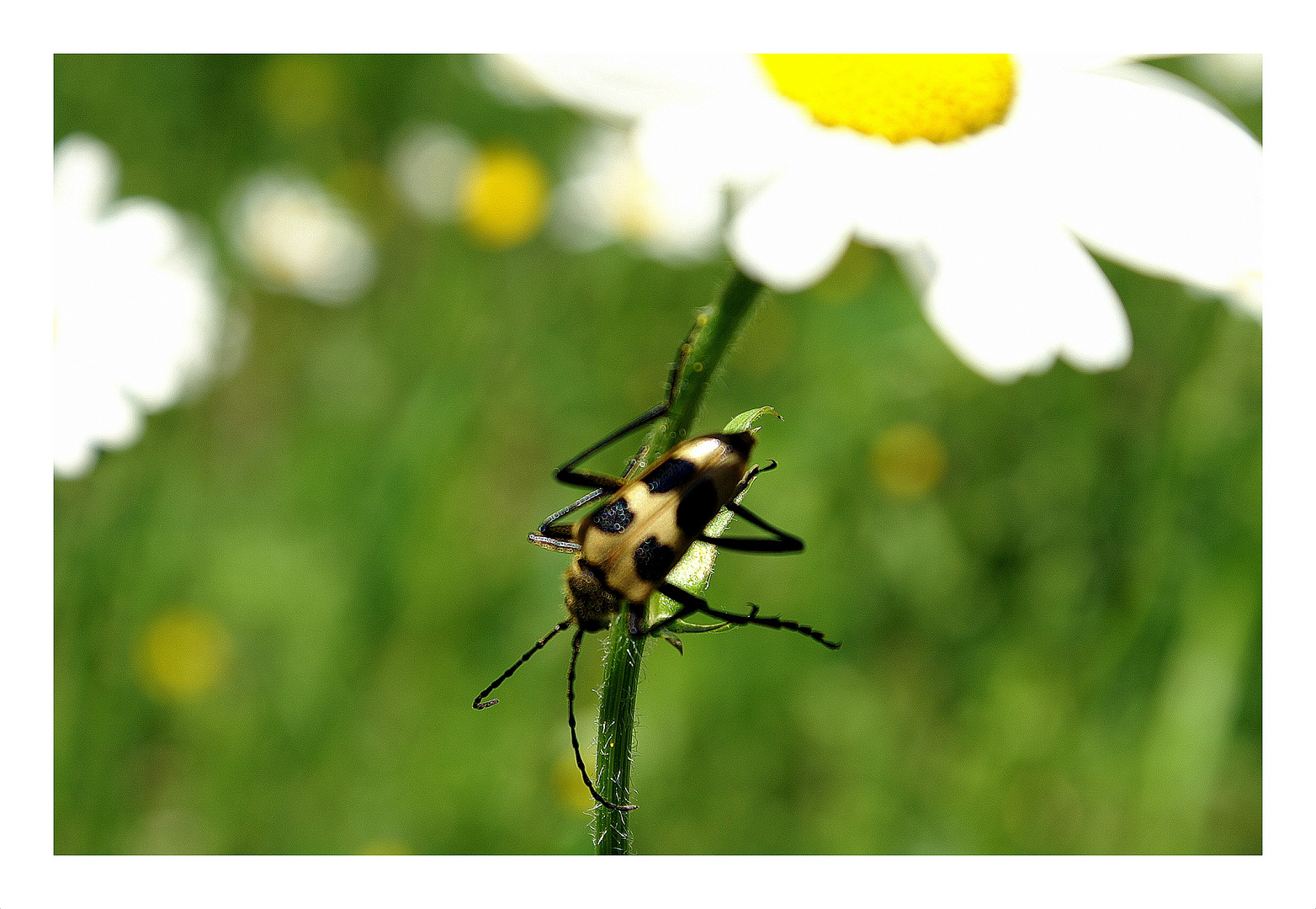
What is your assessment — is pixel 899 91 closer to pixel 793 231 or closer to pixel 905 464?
pixel 793 231

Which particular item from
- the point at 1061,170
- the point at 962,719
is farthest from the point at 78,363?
the point at 962,719

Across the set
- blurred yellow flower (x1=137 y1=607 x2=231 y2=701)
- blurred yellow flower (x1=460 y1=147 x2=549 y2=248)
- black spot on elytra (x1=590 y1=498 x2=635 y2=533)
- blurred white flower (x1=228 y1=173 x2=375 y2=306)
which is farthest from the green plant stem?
blurred white flower (x1=228 y1=173 x2=375 y2=306)

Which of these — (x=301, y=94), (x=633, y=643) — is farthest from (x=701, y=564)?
(x=301, y=94)

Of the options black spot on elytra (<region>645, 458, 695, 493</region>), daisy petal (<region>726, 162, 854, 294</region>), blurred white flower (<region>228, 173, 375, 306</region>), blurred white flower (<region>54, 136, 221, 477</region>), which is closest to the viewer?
daisy petal (<region>726, 162, 854, 294</region>)

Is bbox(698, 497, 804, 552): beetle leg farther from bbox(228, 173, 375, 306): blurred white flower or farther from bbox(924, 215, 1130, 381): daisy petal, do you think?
bbox(228, 173, 375, 306): blurred white flower

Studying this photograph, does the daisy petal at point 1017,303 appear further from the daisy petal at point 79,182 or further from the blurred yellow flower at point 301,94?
the blurred yellow flower at point 301,94

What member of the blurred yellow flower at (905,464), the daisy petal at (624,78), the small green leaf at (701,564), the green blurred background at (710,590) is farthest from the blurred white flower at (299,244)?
the small green leaf at (701,564)
